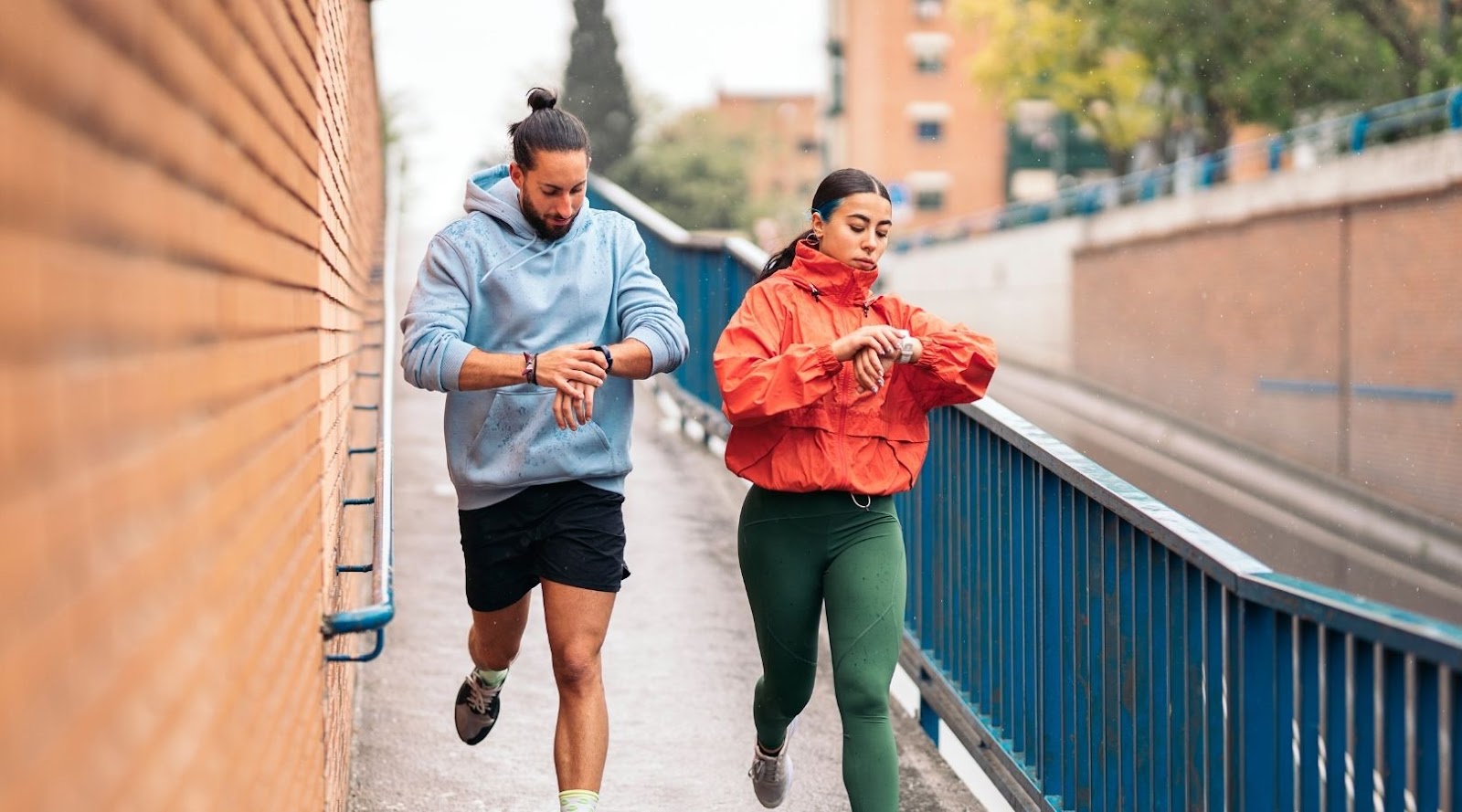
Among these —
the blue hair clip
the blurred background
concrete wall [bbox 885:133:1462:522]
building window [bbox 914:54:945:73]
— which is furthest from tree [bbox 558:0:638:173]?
the blue hair clip

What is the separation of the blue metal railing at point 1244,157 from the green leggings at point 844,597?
1743 centimetres

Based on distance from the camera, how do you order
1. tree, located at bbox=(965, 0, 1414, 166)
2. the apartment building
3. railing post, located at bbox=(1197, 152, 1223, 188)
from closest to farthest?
railing post, located at bbox=(1197, 152, 1223, 188) < tree, located at bbox=(965, 0, 1414, 166) < the apartment building

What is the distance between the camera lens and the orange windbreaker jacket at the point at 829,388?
4469 millimetres

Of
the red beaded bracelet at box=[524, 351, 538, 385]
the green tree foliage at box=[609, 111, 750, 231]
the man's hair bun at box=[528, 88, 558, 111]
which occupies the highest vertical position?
the green tree foliage at box=[609, 111, 750, 231]

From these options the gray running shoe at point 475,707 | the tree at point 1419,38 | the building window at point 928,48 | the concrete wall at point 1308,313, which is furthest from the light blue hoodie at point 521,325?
the building window at point 928,48

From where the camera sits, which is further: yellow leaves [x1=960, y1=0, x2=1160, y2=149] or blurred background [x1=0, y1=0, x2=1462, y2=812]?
yellow leaves [x1=960, y1=0, x2=1160, y2=149]

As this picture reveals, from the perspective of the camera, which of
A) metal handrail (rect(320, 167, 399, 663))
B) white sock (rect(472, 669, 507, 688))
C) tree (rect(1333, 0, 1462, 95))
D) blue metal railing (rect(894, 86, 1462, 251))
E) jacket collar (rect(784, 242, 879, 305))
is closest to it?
metal handrail (rect(320, 167, 399, 663))

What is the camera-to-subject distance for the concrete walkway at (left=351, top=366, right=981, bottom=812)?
5641 millimetres

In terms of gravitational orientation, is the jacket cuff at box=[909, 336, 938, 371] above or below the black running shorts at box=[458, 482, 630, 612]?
above

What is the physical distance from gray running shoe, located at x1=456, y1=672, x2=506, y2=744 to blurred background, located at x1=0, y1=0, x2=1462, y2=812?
0.36 meters

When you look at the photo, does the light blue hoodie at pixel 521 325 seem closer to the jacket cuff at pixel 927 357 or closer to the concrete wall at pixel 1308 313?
the jacket cuff at pixel 927 357

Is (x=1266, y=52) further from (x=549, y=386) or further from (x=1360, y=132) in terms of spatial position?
(x=549, y=386)

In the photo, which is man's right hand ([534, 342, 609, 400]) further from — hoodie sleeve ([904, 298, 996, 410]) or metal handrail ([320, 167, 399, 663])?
hoodie sleeve ([904, 298, 996, 410])

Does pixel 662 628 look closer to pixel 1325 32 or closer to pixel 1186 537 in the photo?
pixel 1186 537
